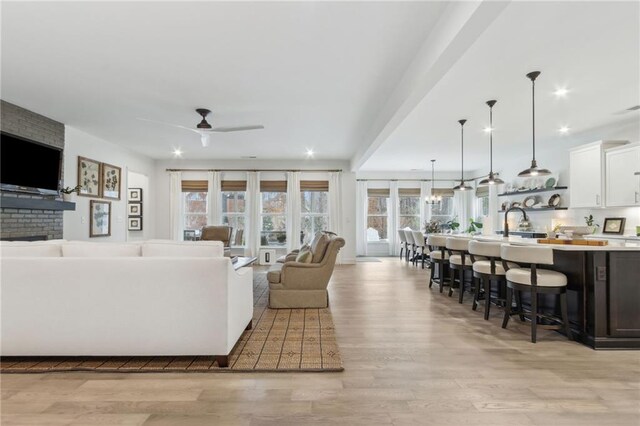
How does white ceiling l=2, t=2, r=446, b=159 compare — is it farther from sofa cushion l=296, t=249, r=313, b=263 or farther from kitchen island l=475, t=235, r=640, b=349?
kitchen island l=475, t=235, r=640, b=349

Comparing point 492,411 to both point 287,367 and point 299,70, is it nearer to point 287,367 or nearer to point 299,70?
point 287,367

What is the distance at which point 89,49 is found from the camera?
3.12 metres

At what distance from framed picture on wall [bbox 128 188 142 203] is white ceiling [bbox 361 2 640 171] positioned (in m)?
6.28

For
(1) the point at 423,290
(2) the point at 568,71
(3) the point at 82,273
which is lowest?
(1) the point at 423,290

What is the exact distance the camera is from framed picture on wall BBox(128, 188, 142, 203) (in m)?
8.34

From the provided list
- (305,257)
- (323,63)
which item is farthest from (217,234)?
(323,63)

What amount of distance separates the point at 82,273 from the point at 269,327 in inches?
69.5

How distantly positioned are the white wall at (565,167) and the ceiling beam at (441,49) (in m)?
3.99

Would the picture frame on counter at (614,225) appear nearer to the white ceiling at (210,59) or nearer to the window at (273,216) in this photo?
the white ceiling at (210,59)

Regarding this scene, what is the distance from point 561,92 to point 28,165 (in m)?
7.01

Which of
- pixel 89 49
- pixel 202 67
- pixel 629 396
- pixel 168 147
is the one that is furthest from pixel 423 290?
pixel 168 147

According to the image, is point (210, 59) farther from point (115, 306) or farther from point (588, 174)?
point (588, 174)

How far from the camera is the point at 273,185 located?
8766 mm

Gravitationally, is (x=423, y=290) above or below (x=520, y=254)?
below
